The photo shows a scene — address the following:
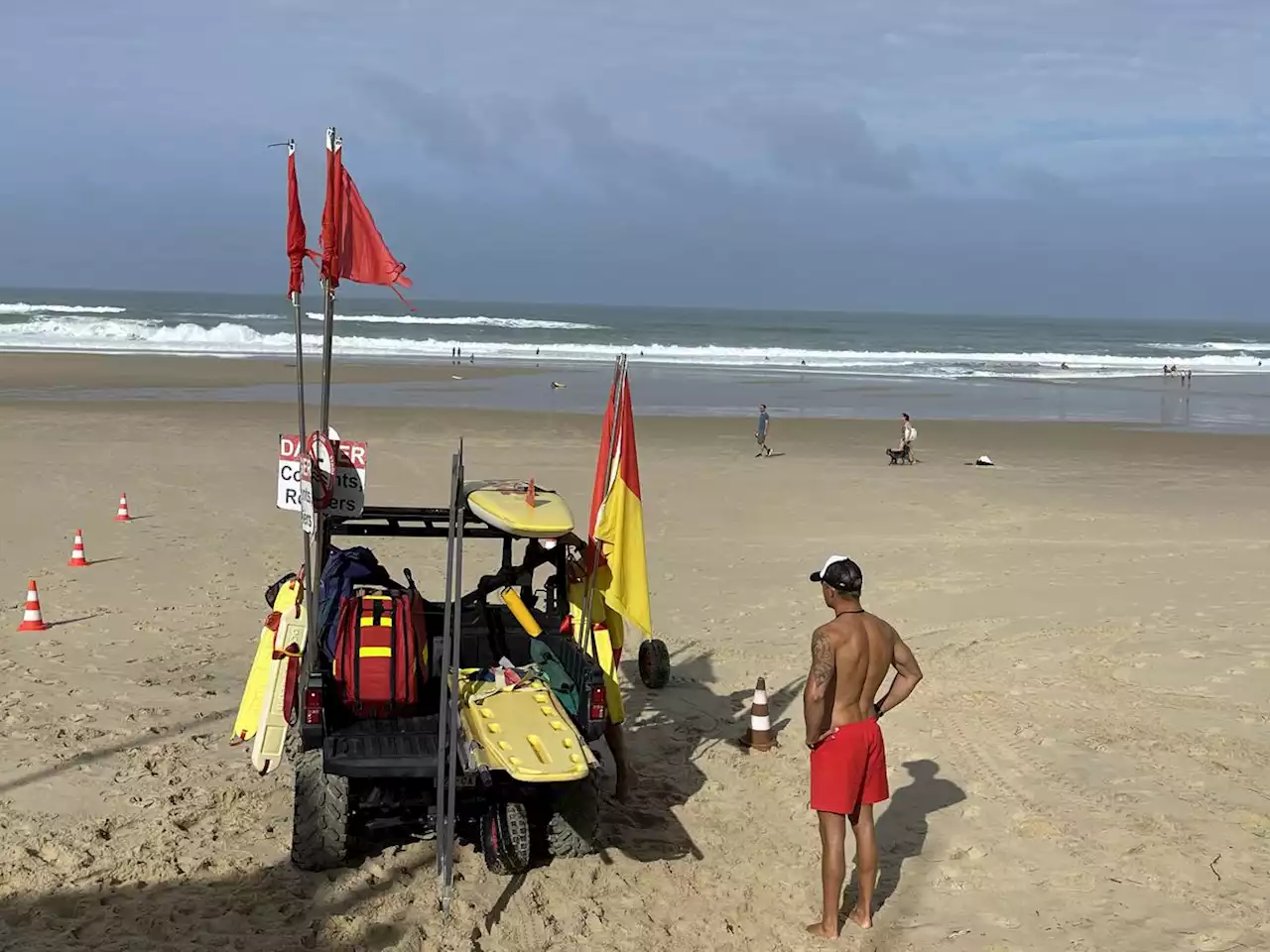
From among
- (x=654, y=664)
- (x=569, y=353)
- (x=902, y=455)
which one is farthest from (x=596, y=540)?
(x=569, y=353)

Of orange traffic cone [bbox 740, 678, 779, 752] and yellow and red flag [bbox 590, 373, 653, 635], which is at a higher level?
yellow and red flag [bbox 590, 373, 653, 635]

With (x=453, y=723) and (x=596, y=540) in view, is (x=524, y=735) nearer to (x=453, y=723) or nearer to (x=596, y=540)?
(x=453, y=723)

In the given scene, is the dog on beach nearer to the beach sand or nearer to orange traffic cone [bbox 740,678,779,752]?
the beach sand

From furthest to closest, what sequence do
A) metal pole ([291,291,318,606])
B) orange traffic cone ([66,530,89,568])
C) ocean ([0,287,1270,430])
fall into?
ocean ([0,287,1270,430])
orange traffic cone ([66,530,89,568])
metal pole ([291,291,318,606])

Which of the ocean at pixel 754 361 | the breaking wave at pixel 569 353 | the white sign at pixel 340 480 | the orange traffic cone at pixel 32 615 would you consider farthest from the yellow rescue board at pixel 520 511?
the breaking wave at pixel 569 353

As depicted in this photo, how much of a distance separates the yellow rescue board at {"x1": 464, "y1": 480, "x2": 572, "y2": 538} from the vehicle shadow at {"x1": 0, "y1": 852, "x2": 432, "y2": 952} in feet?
6.02

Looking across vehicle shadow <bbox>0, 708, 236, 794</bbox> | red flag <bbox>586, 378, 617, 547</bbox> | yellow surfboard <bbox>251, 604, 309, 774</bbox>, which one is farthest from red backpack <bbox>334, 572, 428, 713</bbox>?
vehicle shadow <bbox>0, 708, 236, 794</bbox>

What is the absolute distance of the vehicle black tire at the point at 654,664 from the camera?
9.68m

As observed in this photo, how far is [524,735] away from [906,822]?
2.59 metres

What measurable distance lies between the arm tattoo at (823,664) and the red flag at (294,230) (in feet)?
11.0

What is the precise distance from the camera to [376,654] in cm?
645

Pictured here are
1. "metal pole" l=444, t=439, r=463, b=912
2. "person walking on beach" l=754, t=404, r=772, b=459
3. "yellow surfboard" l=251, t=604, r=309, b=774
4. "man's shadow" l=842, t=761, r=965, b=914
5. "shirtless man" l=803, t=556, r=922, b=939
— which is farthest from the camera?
"person walking on beach" l=754, t=404, r=772, b=459

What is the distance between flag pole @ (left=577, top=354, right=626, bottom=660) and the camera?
23.6ft

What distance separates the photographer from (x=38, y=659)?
9.72 meters
